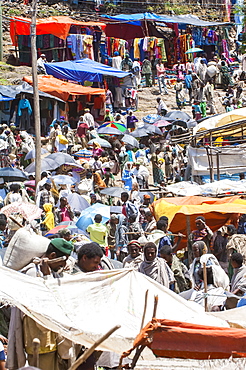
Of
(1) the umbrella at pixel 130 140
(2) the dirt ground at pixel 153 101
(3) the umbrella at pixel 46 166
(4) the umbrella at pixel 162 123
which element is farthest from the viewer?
(2) the dirt ground at pixel 153 101

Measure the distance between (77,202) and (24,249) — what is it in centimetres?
815

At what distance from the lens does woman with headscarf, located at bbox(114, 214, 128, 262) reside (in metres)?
11.9

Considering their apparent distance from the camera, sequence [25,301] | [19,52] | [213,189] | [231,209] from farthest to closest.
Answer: [19,52] → [213,189] → [231,209] → [25,301]

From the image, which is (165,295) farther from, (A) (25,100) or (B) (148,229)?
(A) (25,100)

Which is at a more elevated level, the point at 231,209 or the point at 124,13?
the point at 124,13

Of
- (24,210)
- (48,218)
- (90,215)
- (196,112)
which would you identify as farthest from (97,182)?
(196,112)

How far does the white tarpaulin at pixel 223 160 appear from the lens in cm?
1518

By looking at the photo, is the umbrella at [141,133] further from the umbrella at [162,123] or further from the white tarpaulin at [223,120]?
the white tarpaulin at [223,120]

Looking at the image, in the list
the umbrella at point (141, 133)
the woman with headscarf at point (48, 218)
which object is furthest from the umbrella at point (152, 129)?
the woman with headscarf at point (48, 218)

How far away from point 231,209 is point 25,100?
13.8m

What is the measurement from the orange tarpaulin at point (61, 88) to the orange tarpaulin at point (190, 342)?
20675mm

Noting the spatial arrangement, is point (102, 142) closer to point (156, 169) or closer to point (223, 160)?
point (156, 169)

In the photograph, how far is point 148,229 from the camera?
38.5ft

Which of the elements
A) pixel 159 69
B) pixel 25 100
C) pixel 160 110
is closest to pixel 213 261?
pixel 25 100
